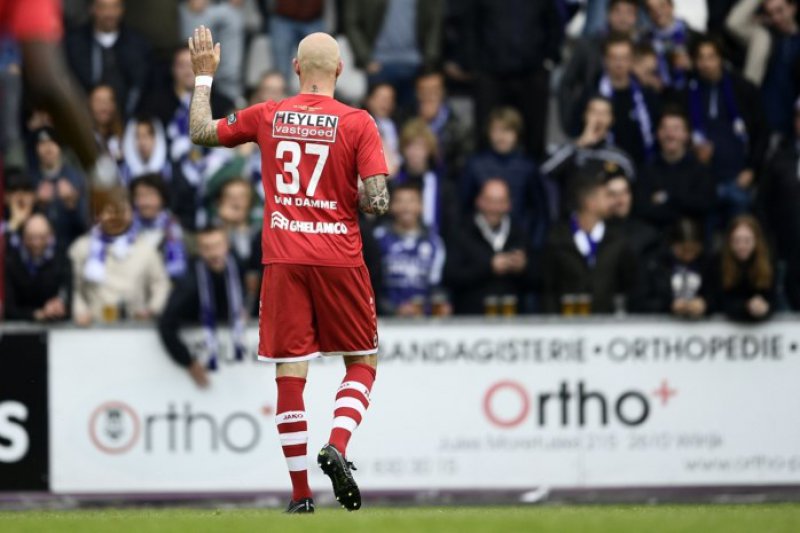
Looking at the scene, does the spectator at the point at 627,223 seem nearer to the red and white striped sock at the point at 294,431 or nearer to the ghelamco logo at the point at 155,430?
the ghelamco logo at the point at 155,430

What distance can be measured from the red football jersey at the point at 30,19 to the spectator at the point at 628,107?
35.6ft

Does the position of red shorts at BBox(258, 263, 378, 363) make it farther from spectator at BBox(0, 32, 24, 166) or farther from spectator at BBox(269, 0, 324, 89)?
spectator at BBox(269, 0, 324, 89)

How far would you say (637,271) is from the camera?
15891 mm

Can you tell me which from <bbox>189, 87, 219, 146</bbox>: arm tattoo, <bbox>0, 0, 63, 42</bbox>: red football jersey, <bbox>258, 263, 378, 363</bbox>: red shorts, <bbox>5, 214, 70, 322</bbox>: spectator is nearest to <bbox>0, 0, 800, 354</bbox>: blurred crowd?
<bbox>5, 214, 70, 322</bbox>: spectator

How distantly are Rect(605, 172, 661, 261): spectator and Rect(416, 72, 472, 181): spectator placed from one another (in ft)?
5.63

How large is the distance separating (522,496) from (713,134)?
14.2 feet

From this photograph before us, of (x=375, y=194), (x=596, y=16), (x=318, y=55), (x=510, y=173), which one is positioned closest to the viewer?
(x=375, y=194)

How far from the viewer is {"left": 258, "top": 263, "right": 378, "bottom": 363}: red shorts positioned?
10.6 m

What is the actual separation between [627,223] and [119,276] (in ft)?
14.2

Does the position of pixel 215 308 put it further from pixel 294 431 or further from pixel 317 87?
pixel 317 87

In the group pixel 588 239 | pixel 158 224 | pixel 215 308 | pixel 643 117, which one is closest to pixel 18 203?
pixel 158 224

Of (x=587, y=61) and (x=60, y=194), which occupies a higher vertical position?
(x=587, y=61)

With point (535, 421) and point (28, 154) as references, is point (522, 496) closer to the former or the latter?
point (535, 421)

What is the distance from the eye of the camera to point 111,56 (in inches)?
710
